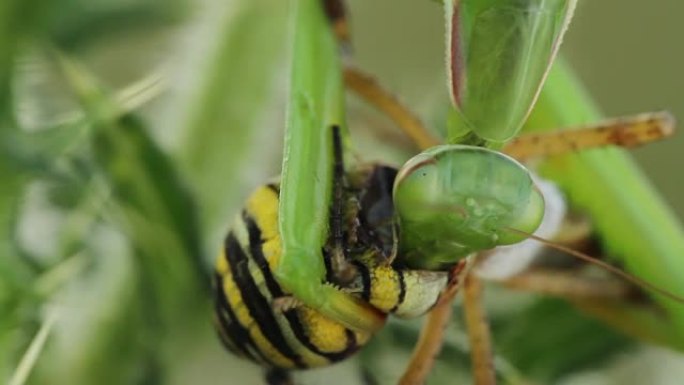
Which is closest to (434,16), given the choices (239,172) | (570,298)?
(570,298)

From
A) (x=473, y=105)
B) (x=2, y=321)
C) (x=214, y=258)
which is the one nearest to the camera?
(x=473, y=105)

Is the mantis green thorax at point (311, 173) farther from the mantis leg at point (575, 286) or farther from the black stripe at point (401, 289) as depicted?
the mantis leg at point (575, 286)

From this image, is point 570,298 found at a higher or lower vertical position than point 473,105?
lower

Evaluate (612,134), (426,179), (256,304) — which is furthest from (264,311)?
(612,134)

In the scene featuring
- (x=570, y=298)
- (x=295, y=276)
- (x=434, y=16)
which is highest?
(x=295, y=276)

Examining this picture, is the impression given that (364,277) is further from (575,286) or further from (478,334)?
(575,286)

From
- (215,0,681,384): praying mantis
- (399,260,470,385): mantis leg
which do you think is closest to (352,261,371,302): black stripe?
(215,0,681,384): praying mantis

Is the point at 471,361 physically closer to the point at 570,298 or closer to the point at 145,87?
the point at 570,298
